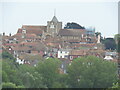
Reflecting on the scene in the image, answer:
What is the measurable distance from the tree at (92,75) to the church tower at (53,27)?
54.1 feet

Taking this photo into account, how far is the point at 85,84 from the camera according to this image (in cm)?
919

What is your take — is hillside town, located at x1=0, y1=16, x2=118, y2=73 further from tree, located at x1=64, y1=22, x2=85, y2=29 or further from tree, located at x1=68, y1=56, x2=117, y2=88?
tree, located at x1=68, y1=56, x2=117, y2=88

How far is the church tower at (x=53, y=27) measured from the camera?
2794 centimetres

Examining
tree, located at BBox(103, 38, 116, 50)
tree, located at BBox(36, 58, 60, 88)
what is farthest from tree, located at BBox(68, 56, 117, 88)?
tree, located at BBox(103, 38, 116, 50)

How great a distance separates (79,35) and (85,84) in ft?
62.5

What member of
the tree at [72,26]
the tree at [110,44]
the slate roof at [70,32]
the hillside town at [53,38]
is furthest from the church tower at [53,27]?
the tree at [110,44]

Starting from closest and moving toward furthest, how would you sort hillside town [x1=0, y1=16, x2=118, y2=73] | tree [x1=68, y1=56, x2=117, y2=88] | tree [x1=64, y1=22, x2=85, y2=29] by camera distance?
tree [x1=68, y1=56, x2=117, y2=88] < hillside town [x1=0, y1=16, x2=118, y2=73] < tree [x1=64, y1=22, x2=85, y2=29]

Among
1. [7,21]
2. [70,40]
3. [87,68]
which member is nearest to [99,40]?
[70,40]

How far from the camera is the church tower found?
27944mm

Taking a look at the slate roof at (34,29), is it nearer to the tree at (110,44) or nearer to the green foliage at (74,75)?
the tree at (110,44)

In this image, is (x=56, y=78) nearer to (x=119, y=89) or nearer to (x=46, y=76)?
(x=46, y=76)

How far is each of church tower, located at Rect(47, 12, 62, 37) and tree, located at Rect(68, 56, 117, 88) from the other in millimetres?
16503

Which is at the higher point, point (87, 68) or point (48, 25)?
point (48, 25)

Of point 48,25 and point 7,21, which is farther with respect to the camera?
point 48,25
